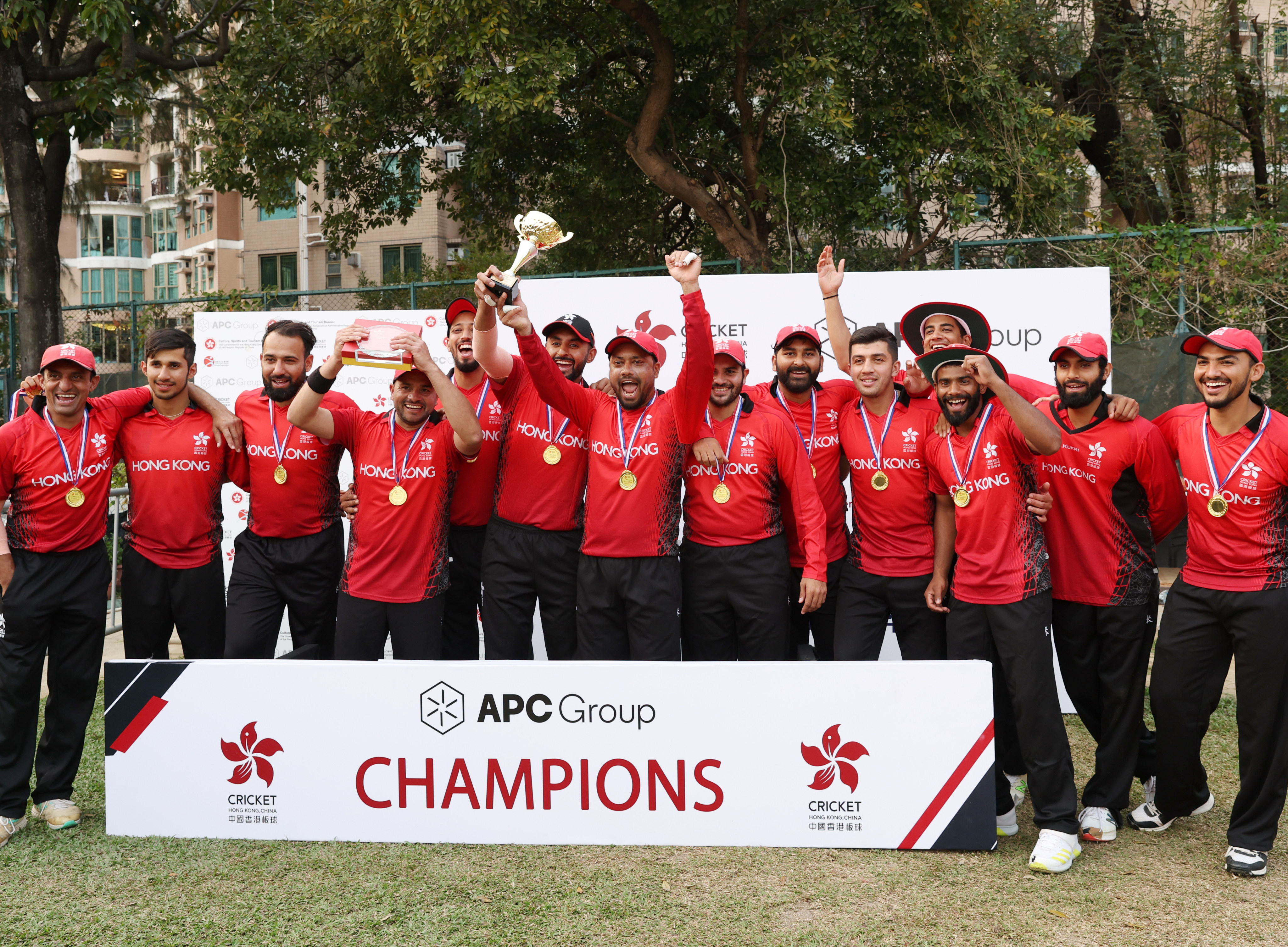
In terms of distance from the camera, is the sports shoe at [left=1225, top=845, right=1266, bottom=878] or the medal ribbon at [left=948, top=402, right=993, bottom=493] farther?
the medal ribbon at [left=948, top=402, right=993, bottom=493]

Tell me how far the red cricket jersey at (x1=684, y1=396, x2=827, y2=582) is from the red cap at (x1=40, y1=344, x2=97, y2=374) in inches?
106

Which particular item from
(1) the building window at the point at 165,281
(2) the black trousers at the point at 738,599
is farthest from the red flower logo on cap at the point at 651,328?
(1) the building window at the point at 165,281

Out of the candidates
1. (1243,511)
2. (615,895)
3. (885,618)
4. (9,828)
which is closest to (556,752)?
(615,895)

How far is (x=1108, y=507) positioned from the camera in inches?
184

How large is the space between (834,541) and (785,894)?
1838 mm

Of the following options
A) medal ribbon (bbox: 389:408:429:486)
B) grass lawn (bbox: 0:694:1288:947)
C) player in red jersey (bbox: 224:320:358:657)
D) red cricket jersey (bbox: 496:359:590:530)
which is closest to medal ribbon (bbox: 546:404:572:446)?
red cricket jersey (bbox: 496:359:590:530)

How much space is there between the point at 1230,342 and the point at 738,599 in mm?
2218

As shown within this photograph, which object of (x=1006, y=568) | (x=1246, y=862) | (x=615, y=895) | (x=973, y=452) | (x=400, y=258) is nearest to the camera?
(x=615, y=895)

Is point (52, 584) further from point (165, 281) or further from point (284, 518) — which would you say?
point (165, 281)

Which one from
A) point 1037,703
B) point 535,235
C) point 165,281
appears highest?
point 165,281

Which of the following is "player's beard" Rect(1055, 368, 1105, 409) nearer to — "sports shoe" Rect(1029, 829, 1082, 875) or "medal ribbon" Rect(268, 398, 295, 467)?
"sports shoe" Rect(1029, 829, 1082, 875)

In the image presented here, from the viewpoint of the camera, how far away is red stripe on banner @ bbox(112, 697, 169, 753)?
14.9 feet

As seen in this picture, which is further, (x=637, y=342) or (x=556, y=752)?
(x=637, y=342)

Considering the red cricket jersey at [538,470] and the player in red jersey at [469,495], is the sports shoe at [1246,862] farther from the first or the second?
the player in red jersey at [469,495]
